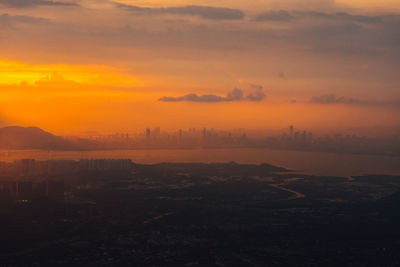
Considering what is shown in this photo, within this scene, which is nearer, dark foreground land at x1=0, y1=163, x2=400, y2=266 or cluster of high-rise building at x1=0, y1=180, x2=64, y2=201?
dark foreground land at x1=0, y1=163, x2=400, y2=266

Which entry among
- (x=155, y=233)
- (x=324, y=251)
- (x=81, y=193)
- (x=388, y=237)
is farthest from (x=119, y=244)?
(x=81, y=193)

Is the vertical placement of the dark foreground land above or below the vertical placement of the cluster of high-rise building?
below

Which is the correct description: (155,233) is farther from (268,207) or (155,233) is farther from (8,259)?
(268,207)

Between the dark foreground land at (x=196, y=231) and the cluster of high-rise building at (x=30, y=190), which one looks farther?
the cluster of high-rise building at (x=30, y=190)

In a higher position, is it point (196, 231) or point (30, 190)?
point (30, 190)

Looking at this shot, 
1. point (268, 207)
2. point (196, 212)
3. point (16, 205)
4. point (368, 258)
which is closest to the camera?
point (368, 258)

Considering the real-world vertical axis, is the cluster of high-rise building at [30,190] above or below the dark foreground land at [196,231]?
above

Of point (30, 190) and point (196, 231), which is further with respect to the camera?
→ point (30, 190)

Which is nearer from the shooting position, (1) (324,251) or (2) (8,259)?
(2) (8,259)
